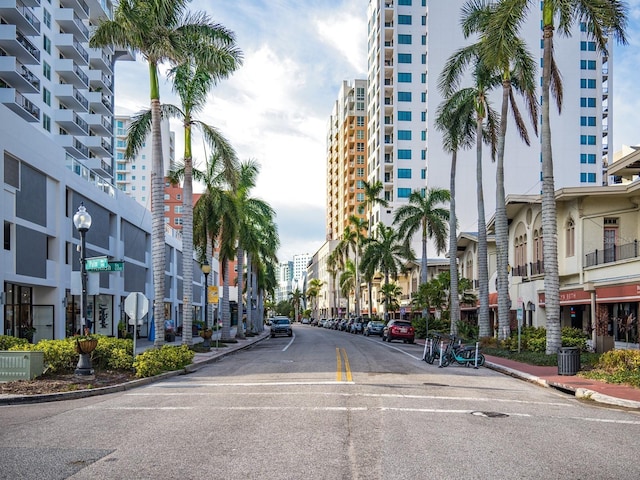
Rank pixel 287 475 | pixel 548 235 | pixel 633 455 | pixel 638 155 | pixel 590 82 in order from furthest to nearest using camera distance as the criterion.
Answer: pixel 590 82
pixel 638 155
pixel 548 235
pixel 633 455
pixel 287 475

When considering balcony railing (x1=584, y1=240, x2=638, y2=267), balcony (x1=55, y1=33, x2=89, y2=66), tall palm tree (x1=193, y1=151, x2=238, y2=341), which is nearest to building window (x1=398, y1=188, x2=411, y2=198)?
balcony (x1=55, y1=33, x2=89, y2=66)

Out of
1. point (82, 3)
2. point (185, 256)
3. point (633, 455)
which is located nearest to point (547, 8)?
point (185, 256)

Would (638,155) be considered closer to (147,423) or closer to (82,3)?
(147,423)

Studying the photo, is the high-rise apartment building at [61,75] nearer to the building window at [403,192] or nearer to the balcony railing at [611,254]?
the balcony railing at [611,254]

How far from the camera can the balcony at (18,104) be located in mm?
45719

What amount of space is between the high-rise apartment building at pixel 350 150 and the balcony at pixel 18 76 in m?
67.9

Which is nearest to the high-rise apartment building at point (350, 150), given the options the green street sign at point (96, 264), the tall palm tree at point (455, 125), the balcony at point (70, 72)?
the balcony at point (70, 72)

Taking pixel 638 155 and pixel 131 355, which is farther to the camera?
pixel 638 155

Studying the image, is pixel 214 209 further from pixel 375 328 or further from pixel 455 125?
pixel 375 328

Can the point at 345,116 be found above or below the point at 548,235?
above

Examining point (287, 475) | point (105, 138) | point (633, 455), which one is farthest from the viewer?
point (105, 138)

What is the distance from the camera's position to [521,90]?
31.2 metres

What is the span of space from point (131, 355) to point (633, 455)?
594 inches

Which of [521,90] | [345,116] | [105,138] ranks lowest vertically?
[521,90]
